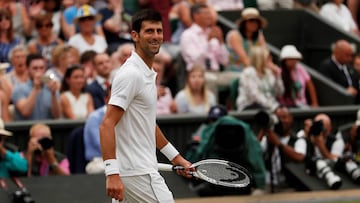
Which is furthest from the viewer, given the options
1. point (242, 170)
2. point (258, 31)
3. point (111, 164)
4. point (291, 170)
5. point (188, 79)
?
point (258, 31)

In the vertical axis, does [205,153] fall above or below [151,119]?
below

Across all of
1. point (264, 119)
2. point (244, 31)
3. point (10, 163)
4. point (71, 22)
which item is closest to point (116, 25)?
point (71, 22)

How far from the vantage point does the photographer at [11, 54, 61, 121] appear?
43.4ft

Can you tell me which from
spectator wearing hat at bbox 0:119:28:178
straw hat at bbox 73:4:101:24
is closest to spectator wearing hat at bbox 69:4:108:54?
straw hat at bbox 73:4:101:24

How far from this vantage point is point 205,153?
12219 millimetres

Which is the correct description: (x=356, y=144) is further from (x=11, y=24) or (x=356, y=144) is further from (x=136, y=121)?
(x=136, y=121)

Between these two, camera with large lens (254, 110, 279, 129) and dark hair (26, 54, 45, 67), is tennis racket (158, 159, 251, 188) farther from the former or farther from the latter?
dark hair (26, 54, 45, 67)

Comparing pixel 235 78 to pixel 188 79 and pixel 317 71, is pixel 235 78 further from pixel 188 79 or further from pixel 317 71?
pixel 317 71

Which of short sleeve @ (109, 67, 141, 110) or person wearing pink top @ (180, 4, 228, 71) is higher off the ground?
short sleeve @ (109, 67, 141, 110)

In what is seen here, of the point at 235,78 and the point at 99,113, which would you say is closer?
the point at 99,113

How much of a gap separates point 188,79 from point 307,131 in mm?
1617

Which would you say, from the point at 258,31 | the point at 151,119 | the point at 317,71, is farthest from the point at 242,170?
the point at 317,71

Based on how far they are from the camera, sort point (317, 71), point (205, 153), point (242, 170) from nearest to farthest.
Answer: point (242, 170) < point (205, 153) < point (317, 71)

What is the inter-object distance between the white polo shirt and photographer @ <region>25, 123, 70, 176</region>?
430cm
